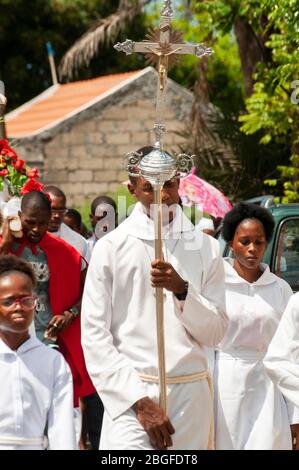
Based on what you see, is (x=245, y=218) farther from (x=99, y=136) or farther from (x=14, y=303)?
(x=99, y=136)

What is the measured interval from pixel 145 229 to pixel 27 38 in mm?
30642

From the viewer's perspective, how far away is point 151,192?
6.16 m

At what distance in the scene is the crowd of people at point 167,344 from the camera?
17.9ft

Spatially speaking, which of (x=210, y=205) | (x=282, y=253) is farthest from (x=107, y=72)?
(x=282, y=253)

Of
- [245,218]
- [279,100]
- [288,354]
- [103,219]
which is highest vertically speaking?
[279,100]

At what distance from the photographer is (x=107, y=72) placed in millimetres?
36562

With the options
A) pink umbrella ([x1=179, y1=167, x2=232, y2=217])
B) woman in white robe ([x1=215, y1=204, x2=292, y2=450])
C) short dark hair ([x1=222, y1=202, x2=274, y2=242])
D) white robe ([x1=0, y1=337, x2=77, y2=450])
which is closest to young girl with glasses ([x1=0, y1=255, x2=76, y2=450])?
white robe ([x1=0, y1=337, x2=77, y2=450])

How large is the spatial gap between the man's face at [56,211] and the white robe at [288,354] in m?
3.57

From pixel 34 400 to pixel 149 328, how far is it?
839mm

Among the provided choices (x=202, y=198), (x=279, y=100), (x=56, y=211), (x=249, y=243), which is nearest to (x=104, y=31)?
(x=279, y=100)

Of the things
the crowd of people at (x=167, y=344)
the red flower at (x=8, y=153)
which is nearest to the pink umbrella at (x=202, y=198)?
the red flower at (x=8, y=153)

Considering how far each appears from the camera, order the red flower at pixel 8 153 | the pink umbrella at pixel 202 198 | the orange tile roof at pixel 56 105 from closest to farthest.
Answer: the red flower at pixel 8 153, the pink umbrella at pixel 202 198, the orange tile roof at pixel 56 105

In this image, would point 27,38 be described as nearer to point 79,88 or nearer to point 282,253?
point 79,88

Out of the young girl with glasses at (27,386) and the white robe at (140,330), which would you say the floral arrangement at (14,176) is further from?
the young girl with glasses at (27,386)
